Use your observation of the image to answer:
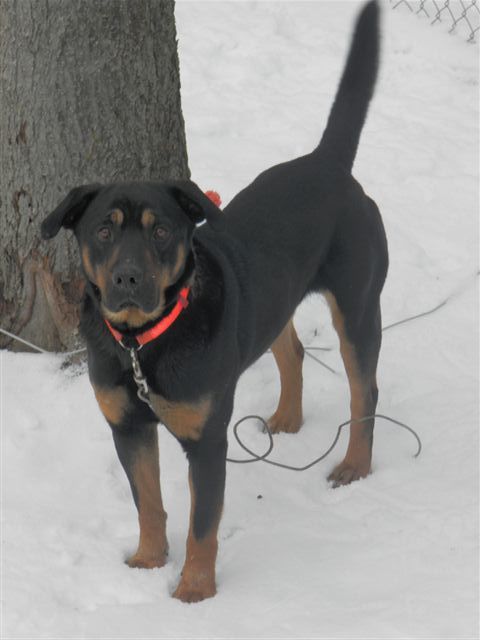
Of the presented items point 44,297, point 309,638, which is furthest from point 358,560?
point 44,297

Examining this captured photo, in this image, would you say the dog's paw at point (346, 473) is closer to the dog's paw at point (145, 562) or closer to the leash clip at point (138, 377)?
the dog's paw at point (145, 562)

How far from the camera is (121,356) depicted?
3146 mm

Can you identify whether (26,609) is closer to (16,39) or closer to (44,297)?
(44,297)

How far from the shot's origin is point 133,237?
2928mm

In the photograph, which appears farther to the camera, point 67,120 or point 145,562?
point 67,120

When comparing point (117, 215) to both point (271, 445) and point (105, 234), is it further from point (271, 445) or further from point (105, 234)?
point (271, 445)

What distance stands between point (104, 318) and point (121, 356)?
0.14 metres

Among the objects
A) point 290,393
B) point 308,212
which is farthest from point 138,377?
point 290,393

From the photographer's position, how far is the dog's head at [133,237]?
2.89 m

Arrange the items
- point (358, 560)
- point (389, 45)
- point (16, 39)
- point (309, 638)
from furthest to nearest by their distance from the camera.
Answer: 1. point (389, 45)
2. point (16, 39)
3. point (358, 560)
4. point (309, 638)

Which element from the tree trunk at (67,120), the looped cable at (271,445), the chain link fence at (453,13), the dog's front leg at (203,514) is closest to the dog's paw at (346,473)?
the looped cable at (271,445)

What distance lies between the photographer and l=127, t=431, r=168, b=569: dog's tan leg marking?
343 centimetres

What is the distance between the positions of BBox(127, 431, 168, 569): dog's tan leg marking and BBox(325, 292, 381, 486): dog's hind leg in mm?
Result: 873

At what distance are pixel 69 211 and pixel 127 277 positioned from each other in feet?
1.13
